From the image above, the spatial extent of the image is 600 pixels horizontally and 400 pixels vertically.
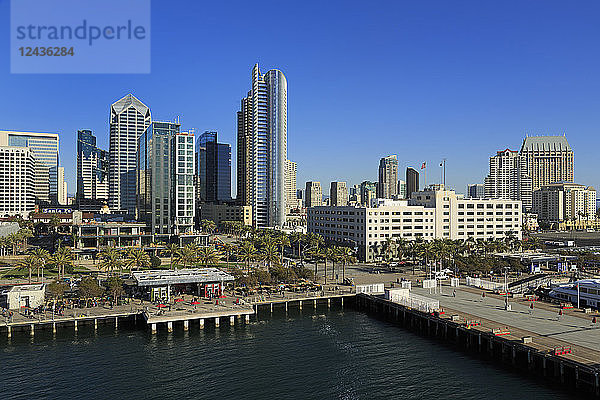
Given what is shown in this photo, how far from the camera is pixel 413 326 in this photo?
86688 millimetres

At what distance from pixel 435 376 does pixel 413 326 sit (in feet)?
81.1

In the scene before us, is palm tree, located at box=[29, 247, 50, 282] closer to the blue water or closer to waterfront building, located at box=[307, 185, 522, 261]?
the blue water

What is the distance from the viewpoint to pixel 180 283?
309 ft

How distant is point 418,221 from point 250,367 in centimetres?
12978

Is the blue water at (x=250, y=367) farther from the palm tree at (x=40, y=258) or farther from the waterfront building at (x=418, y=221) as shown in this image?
the waterfront building at (x=418, y=221)

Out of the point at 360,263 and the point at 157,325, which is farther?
the point at 360,263

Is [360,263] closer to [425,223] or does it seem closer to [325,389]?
[425,223]

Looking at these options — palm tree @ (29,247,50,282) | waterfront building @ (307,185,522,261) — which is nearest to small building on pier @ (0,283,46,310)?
palm tree @ (29,247,50,282)

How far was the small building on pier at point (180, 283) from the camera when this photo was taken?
305ft

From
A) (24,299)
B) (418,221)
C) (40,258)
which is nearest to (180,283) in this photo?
(24,299)

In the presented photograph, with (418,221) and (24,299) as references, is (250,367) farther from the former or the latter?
(418,221)

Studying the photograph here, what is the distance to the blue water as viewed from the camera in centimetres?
5712

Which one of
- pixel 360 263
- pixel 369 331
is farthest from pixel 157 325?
pixel 360 263

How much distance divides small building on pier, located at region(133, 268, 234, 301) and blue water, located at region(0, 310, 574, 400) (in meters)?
11.6
